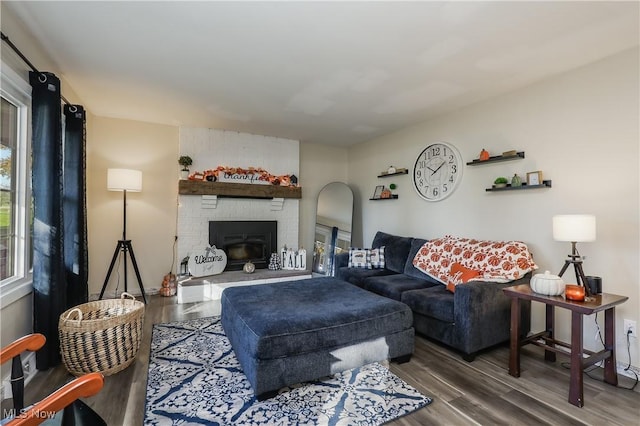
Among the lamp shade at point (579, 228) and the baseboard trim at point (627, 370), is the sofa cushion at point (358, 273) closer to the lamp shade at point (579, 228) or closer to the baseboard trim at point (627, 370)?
the lamp shade at point (579, 228)

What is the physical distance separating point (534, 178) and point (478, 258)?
894mm

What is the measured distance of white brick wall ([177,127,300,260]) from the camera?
4.34 m

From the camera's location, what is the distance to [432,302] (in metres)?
2.64

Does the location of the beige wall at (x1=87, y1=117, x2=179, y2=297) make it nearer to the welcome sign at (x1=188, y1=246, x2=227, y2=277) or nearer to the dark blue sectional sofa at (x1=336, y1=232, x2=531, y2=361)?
the welcome sign at (x1=188, y1=246, x2=227, y2=277)

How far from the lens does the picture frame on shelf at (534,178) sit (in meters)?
2.75

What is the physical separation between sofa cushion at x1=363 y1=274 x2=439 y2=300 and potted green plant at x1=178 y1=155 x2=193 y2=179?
114 inches

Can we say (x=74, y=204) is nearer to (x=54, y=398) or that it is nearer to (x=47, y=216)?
(x=47, y=216)

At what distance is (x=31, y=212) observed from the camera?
7.21 feet

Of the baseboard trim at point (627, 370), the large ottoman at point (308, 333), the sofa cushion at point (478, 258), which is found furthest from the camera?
the sofa cushion at point (478, 258)

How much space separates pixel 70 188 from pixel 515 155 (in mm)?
4176

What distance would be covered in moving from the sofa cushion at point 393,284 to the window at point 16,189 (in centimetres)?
293

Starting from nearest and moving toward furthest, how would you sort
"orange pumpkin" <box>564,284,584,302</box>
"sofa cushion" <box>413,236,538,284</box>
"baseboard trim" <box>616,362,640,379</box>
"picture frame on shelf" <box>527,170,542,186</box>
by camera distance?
"orange pumpkin" <box>564,284,584,302</box> → "baseboard trim" <box>616,362,640,379</box> → "sofa cushion" <box>413,236,538,284</box> → "picture frame on shelf" <box>527,170,542,186</box>

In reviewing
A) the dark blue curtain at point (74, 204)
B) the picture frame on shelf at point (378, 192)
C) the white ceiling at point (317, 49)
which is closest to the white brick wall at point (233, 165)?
the white ceiling at point (317, 49)

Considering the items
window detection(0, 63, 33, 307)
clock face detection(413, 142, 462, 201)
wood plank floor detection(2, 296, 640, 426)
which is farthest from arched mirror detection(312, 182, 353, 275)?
window detection(0, 63, 33, 307)
